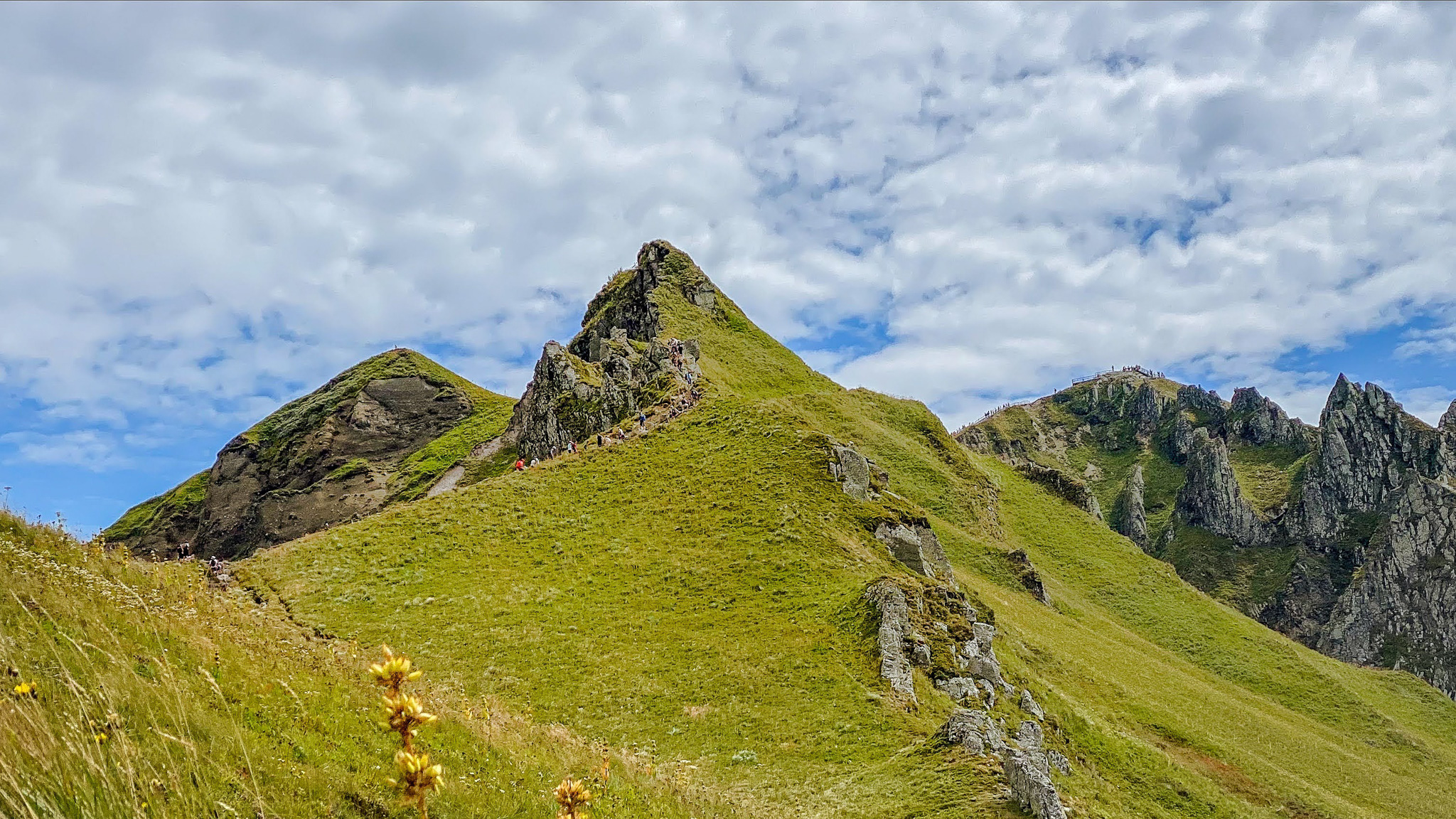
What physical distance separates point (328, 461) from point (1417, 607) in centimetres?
24253

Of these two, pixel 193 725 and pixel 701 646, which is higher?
pixel 193 725

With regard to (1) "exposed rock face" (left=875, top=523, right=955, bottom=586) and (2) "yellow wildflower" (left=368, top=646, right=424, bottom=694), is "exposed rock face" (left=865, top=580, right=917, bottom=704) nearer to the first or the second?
(1) "exposed rock face" (left=875, top=523, right=955, bottom=586)

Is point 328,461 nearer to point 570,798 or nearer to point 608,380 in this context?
point 608,380

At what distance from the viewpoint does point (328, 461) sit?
11844 cm

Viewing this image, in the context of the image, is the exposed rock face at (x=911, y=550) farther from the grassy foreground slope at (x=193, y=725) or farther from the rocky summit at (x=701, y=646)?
the grassy foreground slope at (x=193, y=725)

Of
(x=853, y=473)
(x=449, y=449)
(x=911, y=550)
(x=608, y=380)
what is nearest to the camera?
(x=911, y=550)

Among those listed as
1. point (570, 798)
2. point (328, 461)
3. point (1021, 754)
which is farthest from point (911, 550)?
point (328, 461)

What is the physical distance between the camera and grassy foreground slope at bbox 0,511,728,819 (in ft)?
21.1

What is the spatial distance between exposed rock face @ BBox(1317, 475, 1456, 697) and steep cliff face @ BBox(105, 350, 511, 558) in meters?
213

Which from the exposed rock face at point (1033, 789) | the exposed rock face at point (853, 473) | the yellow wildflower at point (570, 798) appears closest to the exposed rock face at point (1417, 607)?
the exposed rock face at point (853, 473)

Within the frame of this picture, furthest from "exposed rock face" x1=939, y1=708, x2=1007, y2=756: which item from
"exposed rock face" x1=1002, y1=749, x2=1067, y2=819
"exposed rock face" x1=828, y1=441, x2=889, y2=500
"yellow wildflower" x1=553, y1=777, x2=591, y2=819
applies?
"exposed rock face" x1=828, y1=441, x2=889, y2=500

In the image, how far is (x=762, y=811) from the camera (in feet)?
59.7

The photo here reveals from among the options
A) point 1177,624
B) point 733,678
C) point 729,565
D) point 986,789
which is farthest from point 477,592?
point 1177,624

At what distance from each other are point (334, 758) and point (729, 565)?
3104cm
